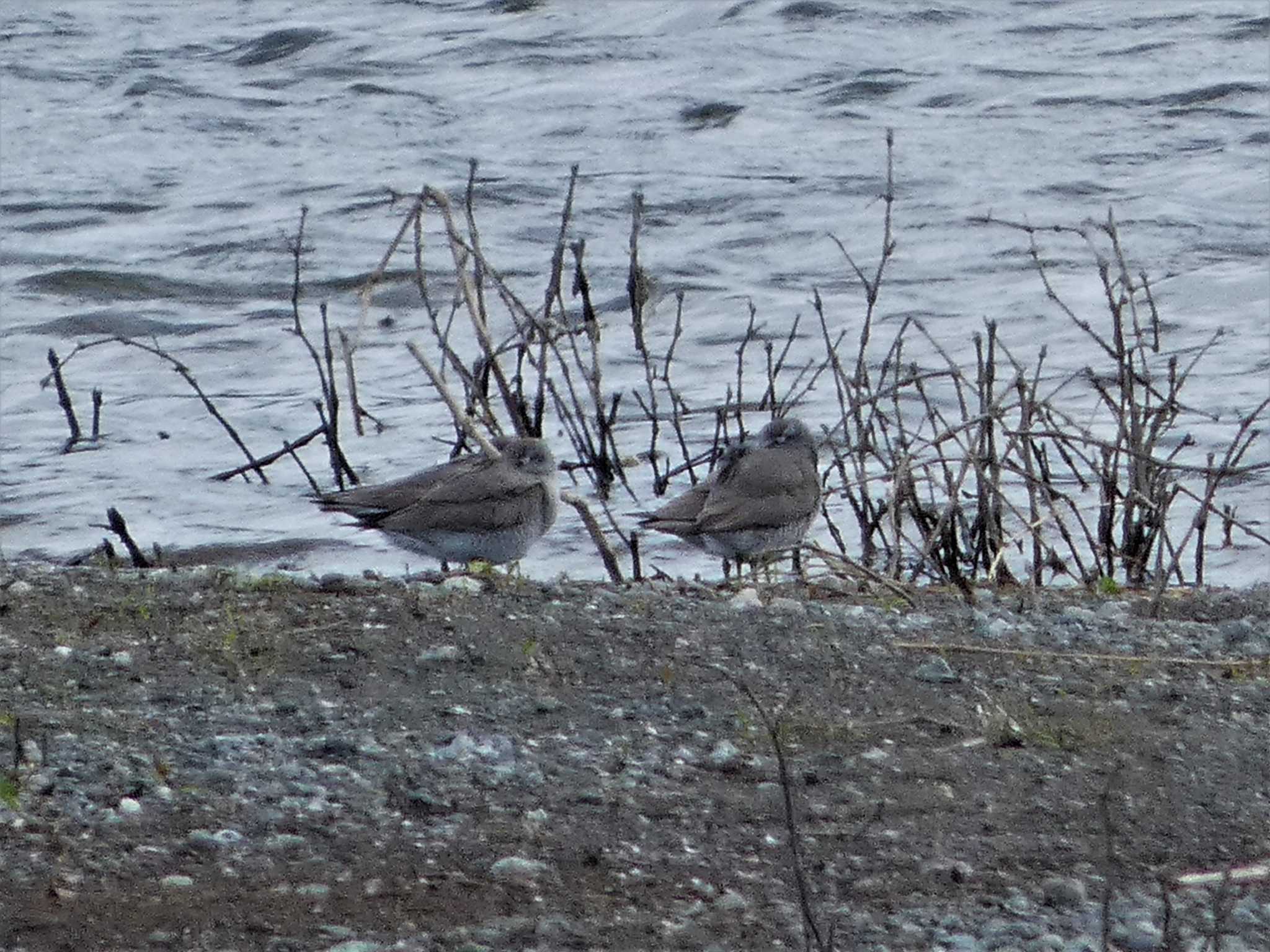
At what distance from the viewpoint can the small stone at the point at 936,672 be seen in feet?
18.8

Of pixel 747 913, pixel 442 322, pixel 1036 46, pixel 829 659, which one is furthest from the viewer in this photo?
pixel 1036 46

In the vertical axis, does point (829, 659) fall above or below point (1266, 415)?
above

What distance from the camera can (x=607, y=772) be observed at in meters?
4.95

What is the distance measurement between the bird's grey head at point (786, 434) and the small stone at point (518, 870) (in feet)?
16.1

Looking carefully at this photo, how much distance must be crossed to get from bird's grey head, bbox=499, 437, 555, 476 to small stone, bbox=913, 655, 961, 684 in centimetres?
290

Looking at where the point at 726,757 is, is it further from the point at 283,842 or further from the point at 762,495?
the point at 762,495

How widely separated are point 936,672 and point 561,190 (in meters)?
10.7

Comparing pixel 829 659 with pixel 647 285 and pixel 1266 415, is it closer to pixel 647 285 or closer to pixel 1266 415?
pixel 1266 415

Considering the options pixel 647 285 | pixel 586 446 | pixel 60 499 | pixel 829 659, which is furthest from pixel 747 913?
pixel 647 285

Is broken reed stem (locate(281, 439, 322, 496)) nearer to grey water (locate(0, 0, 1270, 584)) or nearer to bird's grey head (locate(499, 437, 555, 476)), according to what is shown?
grey water (locate(0, 0, 1270, 584))

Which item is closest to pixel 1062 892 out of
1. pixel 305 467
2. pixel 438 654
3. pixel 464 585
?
pixel 438 654

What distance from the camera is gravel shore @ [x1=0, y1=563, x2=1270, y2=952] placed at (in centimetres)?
421

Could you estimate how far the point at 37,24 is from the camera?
22.1m

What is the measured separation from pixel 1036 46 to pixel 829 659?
13.7m
